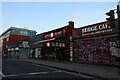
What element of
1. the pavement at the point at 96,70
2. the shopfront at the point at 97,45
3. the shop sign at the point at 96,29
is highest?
the shop sign at the point at 96,29

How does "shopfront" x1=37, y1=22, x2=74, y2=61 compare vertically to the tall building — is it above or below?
below

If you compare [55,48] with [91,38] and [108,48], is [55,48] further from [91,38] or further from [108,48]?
[108,48]

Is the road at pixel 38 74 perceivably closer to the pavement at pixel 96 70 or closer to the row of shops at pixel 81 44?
the pavement at pixel 96 70

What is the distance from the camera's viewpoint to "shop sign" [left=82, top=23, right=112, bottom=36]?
2010 centimetres

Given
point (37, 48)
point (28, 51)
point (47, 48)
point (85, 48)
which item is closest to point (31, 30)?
point (28, 51)

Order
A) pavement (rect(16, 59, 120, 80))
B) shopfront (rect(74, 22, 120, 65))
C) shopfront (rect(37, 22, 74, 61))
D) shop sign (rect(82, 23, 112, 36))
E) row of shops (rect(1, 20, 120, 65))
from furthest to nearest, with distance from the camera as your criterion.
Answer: shopfront (rect(37, 22, 74, 61))
shop sign (rect(82, 23, 112, 36))
row of shops (rect(1, 20, 120, 65))
shopfront (rect(74, 22, 120, 65))
pavement (rect(16, 59, 120, 80))

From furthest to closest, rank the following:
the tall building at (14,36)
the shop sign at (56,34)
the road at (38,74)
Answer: the tall building at (14,36)
the shop sign at (56,34)
the road at (38,74)

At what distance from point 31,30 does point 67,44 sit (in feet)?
134

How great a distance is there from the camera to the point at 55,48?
2953 centimetres

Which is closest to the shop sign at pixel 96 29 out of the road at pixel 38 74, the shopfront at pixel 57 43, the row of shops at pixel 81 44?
the row of shops at pixel 81 44

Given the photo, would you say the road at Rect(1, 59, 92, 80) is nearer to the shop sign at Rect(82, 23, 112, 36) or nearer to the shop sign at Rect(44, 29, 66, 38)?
the shop sign at Rect(82, 23, 112, 36)

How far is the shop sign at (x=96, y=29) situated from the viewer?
66.0 ft

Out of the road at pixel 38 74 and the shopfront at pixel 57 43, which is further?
the shopfront at pixel 57 43

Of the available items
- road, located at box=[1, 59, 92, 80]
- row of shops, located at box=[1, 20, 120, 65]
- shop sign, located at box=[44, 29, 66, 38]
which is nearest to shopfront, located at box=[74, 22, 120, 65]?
row of shops, located at box=[1, 20, 120, 65]
